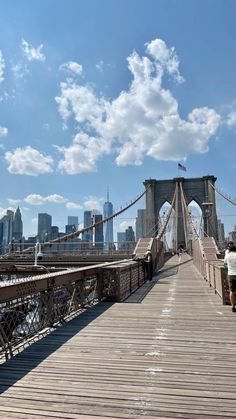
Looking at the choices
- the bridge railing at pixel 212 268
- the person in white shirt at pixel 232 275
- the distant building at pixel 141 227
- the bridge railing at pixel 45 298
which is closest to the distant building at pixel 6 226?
the distant building at pixel 141 227

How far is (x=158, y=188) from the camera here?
7262 cm

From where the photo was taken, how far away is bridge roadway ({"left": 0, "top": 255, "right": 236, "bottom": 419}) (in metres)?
3.05

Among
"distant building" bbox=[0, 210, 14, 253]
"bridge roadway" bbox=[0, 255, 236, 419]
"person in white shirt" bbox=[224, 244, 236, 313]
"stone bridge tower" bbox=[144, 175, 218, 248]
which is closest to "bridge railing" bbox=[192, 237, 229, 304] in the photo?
"person in white shirt" bbox=[224, 244, 236, 313]

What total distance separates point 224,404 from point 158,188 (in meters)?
70.2

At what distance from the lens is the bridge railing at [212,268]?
8.88 m

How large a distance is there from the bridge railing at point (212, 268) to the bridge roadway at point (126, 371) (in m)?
2.21

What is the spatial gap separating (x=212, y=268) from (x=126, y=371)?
8.14m

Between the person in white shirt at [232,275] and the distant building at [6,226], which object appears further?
the distant building at [6,226]

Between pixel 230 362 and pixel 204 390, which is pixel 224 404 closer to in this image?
pixel 204 390

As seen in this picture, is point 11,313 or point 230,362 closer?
point 230,362

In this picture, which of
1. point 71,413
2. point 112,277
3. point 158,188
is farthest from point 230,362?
point 158,188

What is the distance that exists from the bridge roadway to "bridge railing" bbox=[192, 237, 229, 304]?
7.24ft

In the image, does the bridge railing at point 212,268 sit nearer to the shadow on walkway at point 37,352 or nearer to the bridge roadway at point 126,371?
the bridge roadway at point 126,371

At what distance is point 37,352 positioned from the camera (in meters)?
4.67
